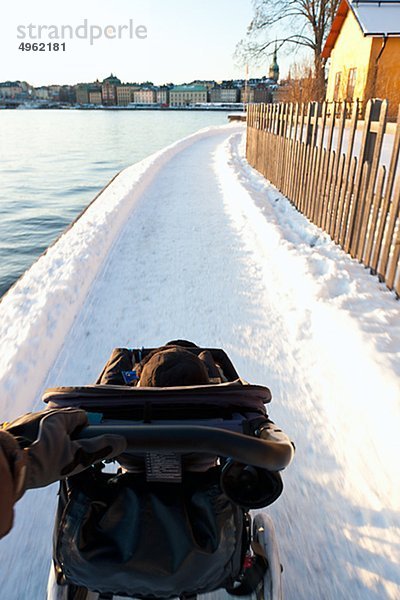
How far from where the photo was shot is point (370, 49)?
19828 millimetres

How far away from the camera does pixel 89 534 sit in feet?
4.28

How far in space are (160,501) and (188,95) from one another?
170950mm

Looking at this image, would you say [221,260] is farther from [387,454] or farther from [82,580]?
[82,580]

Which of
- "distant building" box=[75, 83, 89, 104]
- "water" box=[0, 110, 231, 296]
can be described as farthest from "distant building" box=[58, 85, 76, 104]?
"water" box=[0, 110, 231, 296]

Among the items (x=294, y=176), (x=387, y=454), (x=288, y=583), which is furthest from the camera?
(x=294, y=176)

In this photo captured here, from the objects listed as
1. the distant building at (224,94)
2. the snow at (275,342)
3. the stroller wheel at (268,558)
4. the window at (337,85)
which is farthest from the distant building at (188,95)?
the stroller wheel at (268,558)

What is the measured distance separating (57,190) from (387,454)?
56.6 ft

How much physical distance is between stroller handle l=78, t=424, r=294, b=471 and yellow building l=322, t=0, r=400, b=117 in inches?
754

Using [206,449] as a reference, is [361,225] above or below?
below

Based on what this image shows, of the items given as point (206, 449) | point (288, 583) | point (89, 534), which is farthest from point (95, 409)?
point (288, 583)

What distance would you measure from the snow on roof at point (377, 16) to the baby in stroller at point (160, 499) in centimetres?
2270

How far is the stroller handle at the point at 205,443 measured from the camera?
3.50 feet

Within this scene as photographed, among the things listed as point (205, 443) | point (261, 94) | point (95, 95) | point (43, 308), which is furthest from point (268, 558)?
point (95, 95)

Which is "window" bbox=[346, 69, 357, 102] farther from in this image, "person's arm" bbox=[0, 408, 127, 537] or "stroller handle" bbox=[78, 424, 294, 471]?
"person's arm" bbox=[0, 408, 127, 537]
